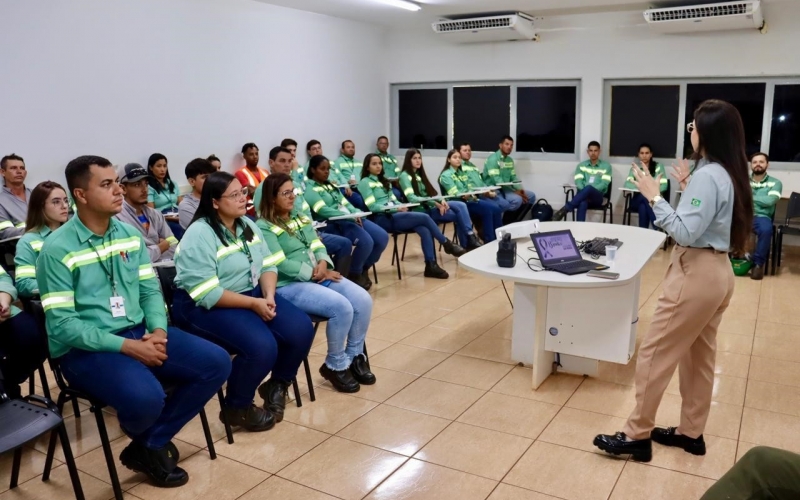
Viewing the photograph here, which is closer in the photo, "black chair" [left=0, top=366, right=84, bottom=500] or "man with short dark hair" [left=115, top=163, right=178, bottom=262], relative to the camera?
"black chair" [left=0, top=366, right=84, bottom=500]

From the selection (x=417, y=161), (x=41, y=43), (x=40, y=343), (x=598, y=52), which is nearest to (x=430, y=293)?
(x=417, y=161)

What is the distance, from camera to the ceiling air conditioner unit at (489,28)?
Answer: 8016 mm

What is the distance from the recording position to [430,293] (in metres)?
5.48

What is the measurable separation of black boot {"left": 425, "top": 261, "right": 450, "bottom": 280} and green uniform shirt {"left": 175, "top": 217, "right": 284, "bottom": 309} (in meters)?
3.03

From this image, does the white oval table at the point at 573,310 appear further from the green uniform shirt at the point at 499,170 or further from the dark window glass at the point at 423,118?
the dark window glass at the point at 423,118

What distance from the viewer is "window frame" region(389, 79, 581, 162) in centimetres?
865

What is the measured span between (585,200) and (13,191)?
19.4 feet

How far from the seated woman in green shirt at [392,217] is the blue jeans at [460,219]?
60 centimetres

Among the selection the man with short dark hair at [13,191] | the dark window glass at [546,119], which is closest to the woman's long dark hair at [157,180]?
the man with short dark hair at [13,191]

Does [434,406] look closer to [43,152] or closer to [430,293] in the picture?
[430,293]

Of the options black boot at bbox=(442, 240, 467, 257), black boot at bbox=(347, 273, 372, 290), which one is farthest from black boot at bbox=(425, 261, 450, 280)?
black boot at bbox=(347, 273, 372, 290)

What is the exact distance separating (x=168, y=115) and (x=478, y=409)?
465 centimetres

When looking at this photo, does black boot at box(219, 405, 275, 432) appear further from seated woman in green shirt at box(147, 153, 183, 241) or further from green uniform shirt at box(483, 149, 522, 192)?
green uniform shirt at box(483, 149, 522, 192)

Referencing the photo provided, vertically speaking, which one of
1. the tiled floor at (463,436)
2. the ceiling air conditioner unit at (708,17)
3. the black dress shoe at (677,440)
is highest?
the ceiling air conditioner unit at (708,17)
